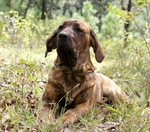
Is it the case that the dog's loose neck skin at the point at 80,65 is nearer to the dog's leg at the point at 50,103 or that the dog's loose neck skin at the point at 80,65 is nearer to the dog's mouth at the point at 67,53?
the dog's mouth at the point at 67,53

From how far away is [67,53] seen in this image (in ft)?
11.8

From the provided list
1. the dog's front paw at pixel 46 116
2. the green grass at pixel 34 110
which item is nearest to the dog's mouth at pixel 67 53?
the green grass at pixel 34 110

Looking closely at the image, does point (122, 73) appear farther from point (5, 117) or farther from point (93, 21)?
point (93, 21)

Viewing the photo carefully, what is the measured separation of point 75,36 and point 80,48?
0.17 meters

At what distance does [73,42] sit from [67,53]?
0.44ft

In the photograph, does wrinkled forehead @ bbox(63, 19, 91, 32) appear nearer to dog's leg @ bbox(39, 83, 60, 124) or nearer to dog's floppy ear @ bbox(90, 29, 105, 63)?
dog's floppy ear @ bbox(90, 29, 105, 63)

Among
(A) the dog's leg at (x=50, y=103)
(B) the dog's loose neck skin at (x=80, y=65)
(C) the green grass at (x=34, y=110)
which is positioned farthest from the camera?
(B) the dog's loose neck skin at (x=80, y=65)

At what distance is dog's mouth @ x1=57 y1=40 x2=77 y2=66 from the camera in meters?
3.54

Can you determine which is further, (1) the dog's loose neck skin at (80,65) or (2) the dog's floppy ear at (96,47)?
(2) the dog's floppy ear at (96,47)

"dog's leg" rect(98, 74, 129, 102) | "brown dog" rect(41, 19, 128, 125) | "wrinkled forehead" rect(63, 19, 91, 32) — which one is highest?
"wrinkled forehead" rect(63, 19, 91, 32)

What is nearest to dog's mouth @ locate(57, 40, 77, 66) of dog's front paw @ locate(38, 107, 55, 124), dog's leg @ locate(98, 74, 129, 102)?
dog's front paw @ locate(38, 107, 55, 124)

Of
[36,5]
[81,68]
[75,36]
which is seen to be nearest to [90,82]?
[81,68]

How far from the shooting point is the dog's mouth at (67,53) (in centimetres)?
354

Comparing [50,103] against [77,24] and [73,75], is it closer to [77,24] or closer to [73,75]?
[73,75]
